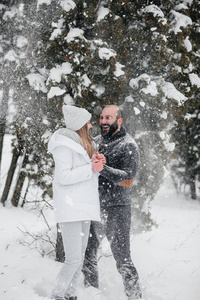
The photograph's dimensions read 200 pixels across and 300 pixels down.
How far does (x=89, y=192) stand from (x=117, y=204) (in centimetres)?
52

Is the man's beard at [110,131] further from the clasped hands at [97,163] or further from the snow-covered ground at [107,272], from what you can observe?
the snow-covered ground at [107,272]

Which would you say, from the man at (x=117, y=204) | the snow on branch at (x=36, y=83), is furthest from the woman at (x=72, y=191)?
the snow on branch at (x=36, y=83)

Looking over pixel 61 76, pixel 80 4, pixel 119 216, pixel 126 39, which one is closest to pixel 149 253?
pixel 119 216

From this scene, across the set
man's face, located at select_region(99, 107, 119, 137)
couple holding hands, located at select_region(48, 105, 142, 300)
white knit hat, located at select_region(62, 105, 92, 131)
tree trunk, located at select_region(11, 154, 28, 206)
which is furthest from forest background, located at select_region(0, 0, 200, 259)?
tree trunk, located at select_region(11, 154, 28, 206)

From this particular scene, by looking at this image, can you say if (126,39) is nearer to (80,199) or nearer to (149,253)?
(80,199)

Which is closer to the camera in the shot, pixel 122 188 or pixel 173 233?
pixel 122 188

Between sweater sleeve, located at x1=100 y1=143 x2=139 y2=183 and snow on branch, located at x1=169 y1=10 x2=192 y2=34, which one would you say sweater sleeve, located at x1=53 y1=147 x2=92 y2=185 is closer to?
sweater sleeve, located at x1=100 y1=143 x2=139 y2=183

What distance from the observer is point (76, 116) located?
2.54 metres

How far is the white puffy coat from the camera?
239cm

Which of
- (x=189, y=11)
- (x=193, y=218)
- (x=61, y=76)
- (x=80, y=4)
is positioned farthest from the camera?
(x=193, y=218)

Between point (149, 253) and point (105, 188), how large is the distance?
2463 mm

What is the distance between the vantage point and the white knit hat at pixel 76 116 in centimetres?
253

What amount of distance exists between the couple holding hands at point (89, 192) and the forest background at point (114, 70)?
119 centimetres

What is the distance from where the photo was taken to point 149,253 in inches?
191
